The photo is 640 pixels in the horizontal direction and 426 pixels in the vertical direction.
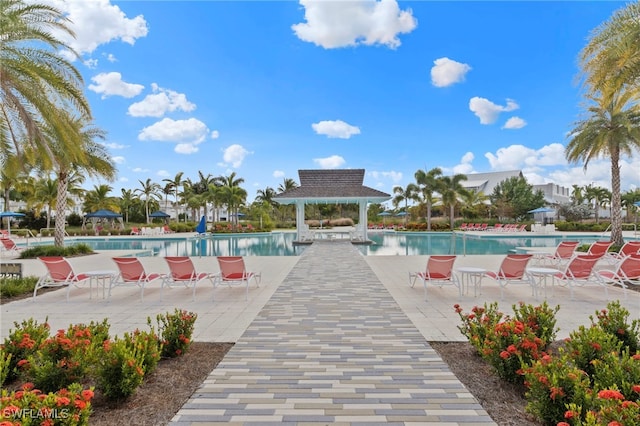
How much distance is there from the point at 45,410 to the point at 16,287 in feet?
22.7

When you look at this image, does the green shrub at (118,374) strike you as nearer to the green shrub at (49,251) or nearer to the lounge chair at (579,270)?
the lounge chair at (579,270)

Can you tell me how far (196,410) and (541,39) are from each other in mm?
19841

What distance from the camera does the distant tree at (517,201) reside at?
45375 millimetres

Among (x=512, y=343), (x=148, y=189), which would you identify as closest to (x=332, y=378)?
(x=512, y=343)

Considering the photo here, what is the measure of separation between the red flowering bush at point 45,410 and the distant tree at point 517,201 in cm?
5028

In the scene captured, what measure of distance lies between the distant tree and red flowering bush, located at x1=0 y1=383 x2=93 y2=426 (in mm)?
50277

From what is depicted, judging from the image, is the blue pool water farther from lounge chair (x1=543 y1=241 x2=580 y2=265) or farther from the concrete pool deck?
the concrete pool deck

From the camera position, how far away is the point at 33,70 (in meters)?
7.13

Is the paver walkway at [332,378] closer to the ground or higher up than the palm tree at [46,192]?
closer to the ground

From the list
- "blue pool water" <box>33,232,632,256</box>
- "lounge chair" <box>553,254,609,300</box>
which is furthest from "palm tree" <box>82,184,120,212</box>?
"lounge chair" <box>553,254,609,300</box>

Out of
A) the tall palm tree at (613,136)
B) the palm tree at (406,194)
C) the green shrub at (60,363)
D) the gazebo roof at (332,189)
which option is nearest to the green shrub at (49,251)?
the gazebo roof at (332,189)

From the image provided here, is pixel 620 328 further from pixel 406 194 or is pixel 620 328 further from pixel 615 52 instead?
pixel 406 194

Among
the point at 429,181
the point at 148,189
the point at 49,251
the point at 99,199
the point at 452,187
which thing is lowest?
the point at 49,251

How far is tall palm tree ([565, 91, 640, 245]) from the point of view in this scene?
47.3 ft
